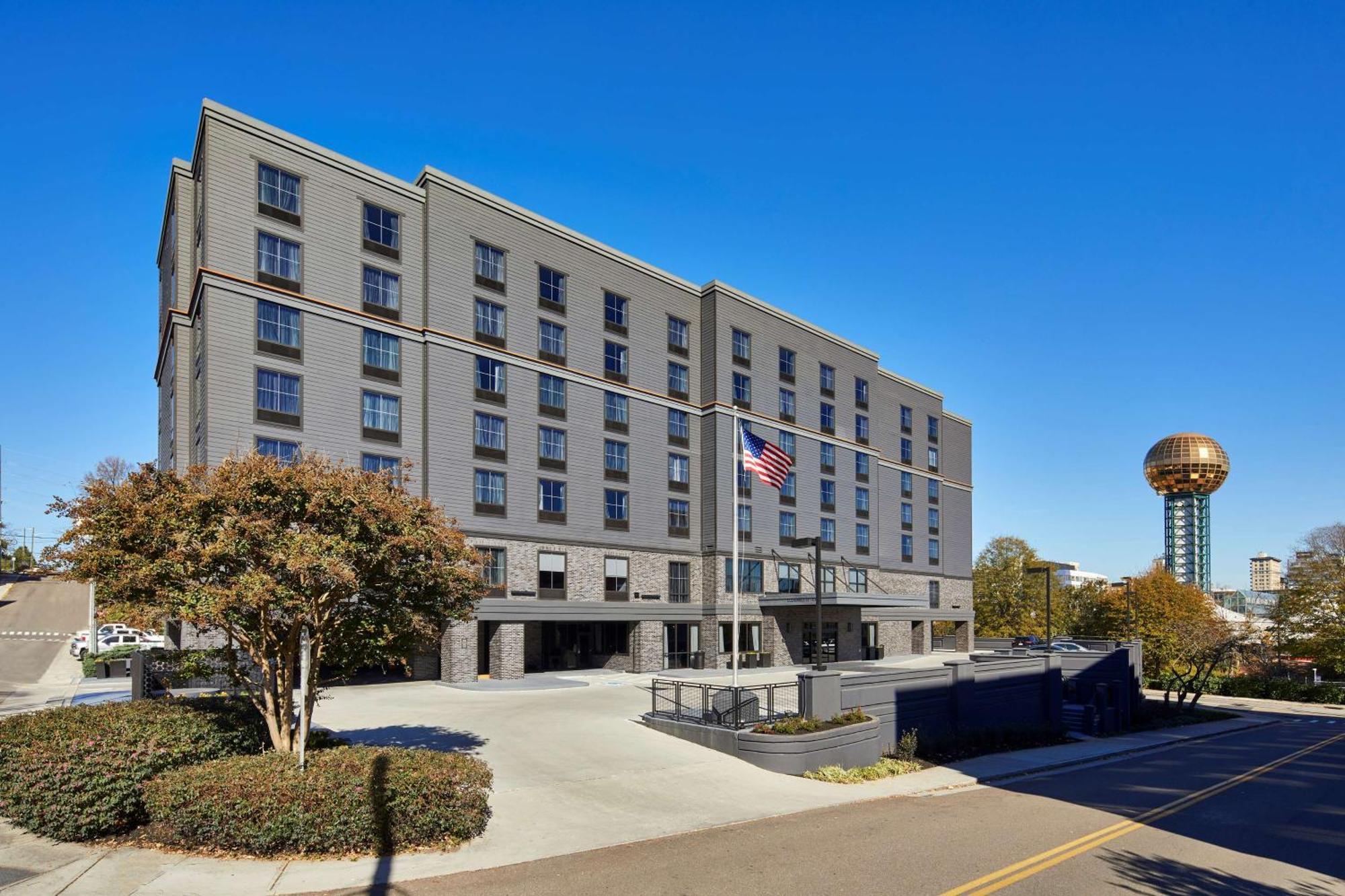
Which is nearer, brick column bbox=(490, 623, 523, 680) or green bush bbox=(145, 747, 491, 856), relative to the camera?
green bush bbox=(145, 747, 491, 856)

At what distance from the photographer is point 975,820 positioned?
1561 centimetres

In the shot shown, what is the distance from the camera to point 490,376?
39531 millimetres

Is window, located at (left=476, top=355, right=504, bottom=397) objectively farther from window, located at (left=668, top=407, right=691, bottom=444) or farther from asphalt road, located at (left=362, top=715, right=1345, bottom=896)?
asphalt road, located at (left=362, top=715, right=1345, bottom=896)

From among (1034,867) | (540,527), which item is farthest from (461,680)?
(1034,867)

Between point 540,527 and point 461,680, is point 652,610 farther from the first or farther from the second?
point 461,680

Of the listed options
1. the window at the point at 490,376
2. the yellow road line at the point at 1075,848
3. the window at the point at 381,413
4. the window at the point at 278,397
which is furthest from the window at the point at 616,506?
the yellow road line at the point at 1075,848

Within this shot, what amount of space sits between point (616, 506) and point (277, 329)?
1839cm

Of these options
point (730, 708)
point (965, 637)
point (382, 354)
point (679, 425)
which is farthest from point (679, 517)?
point (965, 637)

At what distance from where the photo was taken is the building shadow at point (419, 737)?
1986 cm

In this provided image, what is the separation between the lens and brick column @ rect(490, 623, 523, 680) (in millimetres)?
37500

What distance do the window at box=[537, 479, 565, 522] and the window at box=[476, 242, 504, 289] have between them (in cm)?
955

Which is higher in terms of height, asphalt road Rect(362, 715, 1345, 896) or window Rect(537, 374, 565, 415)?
window Rect(537, 374, 565, 415)

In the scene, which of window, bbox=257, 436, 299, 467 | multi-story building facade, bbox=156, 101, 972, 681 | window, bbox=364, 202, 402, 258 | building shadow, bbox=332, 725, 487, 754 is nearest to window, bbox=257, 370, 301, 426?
multi-story building facade, bbox=156, 101, 972, 681

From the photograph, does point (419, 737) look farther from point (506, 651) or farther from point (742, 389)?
point (742, 389)
